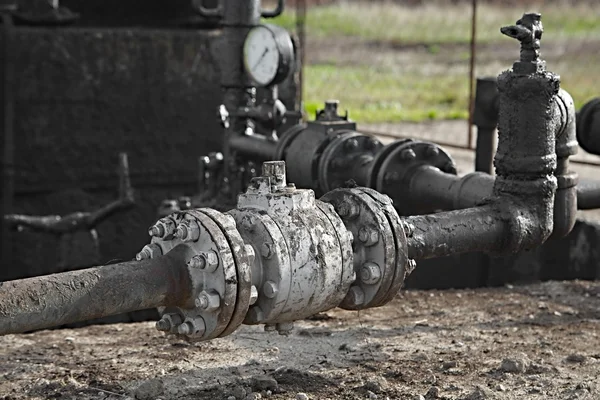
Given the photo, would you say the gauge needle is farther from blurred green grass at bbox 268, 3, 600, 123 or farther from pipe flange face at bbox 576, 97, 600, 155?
blurred green grass at bbox 268, 3, 600, 123

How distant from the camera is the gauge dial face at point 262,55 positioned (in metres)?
4.39

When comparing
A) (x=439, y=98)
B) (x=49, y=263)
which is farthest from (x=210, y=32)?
(x=439, y=98)

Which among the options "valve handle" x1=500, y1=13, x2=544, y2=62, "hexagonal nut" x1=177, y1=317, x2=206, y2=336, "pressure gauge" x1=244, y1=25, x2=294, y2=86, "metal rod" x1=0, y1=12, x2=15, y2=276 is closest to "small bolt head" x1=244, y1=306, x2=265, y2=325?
"hexagonal nut" x1=177, y1=317, x2=206, y2=336

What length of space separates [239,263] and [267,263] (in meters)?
0.09

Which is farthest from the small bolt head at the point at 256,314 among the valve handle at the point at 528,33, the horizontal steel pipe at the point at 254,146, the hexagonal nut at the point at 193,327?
the horizontal steel pipe at the point at 254,146

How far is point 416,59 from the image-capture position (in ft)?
42.4

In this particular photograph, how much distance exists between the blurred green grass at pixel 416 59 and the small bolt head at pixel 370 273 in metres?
5.96

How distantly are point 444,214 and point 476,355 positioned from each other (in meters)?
0.58

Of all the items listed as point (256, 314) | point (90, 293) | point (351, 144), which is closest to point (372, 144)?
point (351, 144)

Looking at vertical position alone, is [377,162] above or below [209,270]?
above

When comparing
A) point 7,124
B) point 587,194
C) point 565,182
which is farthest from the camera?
point 7,124

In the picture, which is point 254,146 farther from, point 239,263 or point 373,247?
point 239,263

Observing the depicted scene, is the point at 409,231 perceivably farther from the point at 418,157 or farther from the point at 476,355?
the point at 418,157

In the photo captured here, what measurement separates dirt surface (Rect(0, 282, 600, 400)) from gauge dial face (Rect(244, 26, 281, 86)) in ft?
4.28
